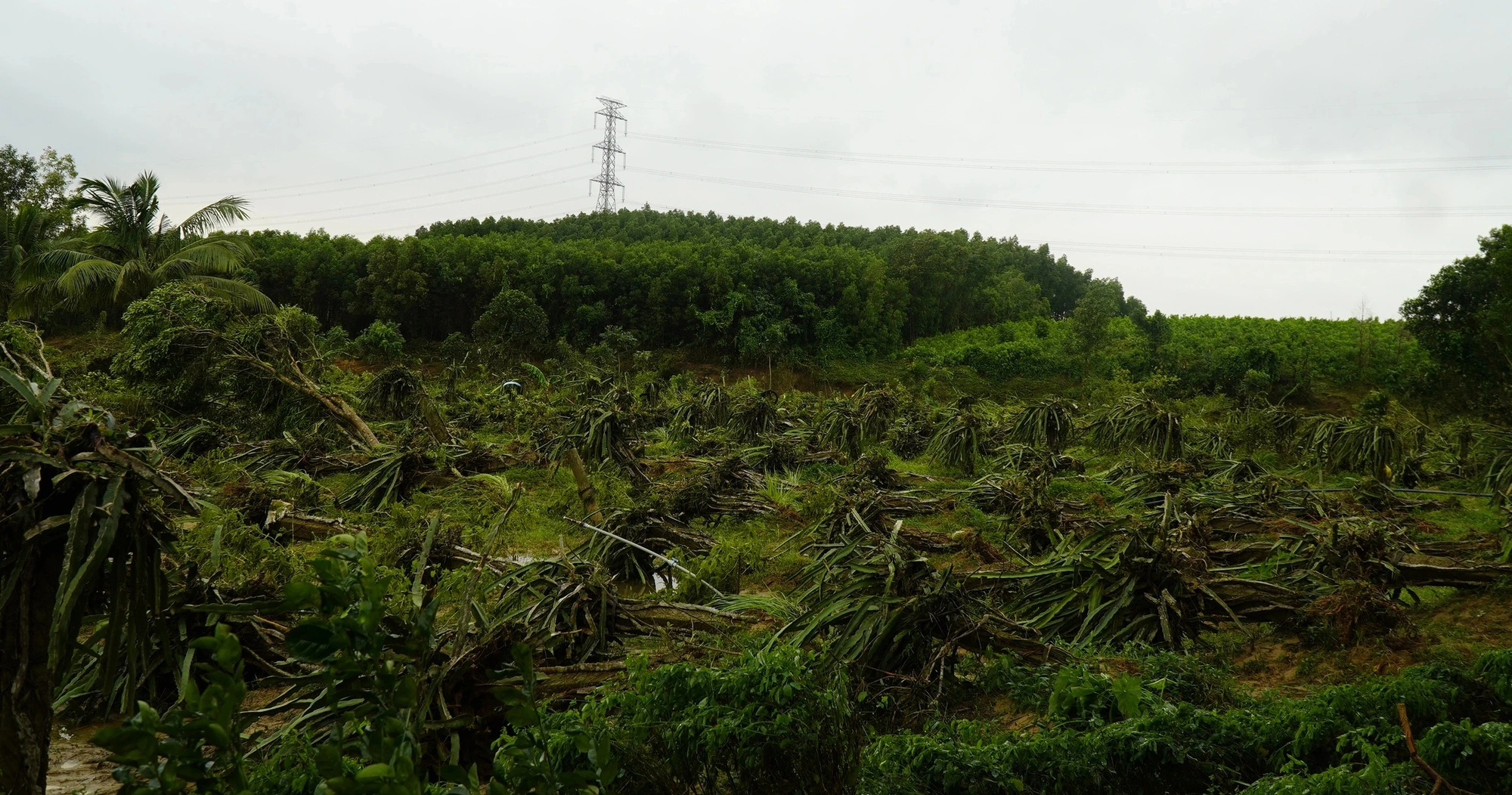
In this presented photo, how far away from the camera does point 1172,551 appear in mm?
4730

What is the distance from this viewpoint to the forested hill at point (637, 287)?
32.2 meters

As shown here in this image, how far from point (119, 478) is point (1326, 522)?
→ 294 inches

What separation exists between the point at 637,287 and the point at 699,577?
28.8 meters

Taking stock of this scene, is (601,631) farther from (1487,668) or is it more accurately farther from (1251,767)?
(1487,668)

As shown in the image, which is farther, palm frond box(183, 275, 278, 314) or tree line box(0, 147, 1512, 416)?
tree line box(0, 147, 1512, 416)

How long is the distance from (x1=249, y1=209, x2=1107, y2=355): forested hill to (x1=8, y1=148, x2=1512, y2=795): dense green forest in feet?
42.8

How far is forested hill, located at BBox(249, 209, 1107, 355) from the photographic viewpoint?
106 ft

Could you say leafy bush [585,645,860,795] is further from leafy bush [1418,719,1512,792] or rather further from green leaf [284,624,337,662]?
leafy bush [1418,719,1512,792]

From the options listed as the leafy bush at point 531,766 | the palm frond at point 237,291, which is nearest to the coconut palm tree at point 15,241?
the palm frond at point 237,291

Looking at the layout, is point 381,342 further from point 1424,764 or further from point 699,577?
point 1424,764

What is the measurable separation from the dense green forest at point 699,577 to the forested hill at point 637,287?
42.8 ft

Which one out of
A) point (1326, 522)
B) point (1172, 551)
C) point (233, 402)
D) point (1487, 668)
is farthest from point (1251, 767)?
point (233, 402)

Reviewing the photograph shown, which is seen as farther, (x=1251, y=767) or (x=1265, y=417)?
(x=1265, y=417)

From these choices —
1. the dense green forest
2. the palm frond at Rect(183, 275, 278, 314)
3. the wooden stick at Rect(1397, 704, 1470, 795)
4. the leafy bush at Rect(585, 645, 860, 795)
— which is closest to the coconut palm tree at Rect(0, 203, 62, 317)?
the dense green forest
